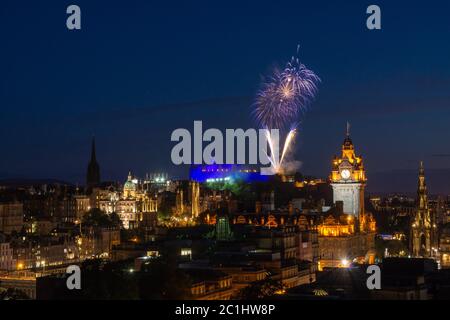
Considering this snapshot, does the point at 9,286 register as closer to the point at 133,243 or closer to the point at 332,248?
the point at 133,243

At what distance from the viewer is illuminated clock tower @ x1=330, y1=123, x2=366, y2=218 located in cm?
9519

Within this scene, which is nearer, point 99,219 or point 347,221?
point 347,221

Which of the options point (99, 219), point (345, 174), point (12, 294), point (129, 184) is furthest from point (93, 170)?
point (12, 294)

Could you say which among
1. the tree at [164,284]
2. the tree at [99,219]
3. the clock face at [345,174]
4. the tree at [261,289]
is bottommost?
the tree at [261,289]

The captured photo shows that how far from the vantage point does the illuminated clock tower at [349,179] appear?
312 feet

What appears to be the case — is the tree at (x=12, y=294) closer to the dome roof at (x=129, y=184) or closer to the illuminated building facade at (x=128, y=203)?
the illuminated building facade at (x=128, y=203)

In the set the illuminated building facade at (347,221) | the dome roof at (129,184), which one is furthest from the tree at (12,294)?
the dome roof at (129,184)

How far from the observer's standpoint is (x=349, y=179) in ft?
314

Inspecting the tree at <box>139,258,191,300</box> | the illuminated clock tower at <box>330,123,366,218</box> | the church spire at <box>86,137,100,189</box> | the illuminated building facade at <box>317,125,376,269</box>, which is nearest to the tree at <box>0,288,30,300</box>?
the tree at <box>139,258,191,300</box>

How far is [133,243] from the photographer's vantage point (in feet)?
222

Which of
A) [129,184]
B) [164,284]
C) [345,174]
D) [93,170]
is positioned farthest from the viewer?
[93,170]

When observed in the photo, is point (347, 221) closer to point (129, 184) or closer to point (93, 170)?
point (129, 184)
